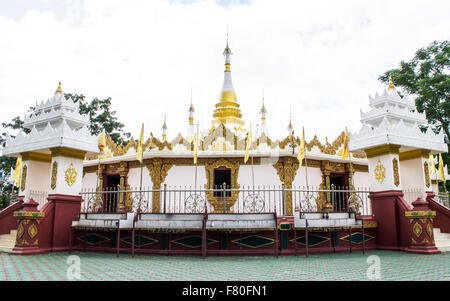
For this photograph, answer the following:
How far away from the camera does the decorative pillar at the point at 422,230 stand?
10.8 meters

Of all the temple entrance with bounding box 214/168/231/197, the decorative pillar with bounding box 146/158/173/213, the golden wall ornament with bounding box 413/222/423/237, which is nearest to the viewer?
the golden wall ornament with bounding box 413/222/423/237

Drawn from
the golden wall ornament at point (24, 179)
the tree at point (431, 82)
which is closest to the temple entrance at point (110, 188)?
the golden wall ornament at point (24, 179)

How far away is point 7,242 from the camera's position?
12.2 metres

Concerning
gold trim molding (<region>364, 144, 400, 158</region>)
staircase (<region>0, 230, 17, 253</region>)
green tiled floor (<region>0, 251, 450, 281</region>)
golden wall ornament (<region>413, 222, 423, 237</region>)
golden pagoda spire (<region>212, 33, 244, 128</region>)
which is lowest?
green tiled floor (<region>0, 251, 450, 281</region>)

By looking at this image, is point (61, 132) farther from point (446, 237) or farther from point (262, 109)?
point (262, 109)

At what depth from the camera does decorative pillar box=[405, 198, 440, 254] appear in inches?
425

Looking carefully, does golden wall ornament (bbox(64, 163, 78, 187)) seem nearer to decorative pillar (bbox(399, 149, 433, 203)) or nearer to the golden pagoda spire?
the golden pagoda spire

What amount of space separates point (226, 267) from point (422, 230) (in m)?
6.27

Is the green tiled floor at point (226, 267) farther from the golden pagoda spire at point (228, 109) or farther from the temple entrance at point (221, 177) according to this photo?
the golden pagoda spire at point (228, 109)

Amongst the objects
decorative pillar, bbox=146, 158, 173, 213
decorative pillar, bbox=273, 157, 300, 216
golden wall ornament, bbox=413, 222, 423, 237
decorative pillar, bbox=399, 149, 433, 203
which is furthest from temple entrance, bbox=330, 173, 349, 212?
decorative pillar, bbox=146, 158, 173, 213

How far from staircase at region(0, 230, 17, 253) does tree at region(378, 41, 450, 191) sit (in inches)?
844

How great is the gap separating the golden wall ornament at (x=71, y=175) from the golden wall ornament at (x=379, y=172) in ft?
33.7

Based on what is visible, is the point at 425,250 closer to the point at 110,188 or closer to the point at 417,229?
the point at 417,229

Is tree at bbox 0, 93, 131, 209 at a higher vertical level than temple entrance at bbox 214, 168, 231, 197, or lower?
higher
